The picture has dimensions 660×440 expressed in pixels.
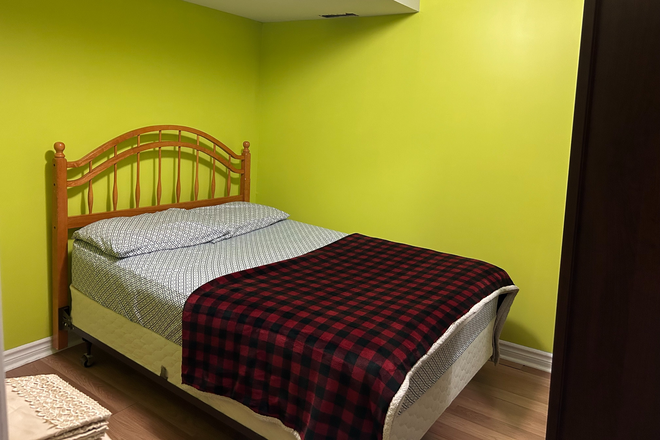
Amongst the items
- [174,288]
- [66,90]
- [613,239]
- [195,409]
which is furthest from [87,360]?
[613,239]

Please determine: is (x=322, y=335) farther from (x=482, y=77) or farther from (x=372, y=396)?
(x=482, y=77)

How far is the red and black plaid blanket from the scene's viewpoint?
163 cm

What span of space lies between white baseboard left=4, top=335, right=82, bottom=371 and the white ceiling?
2171 mm

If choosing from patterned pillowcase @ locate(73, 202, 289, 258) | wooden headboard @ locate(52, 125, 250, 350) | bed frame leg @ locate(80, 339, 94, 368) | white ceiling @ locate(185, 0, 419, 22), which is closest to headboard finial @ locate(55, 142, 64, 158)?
wooden headboard @ locate(52, 125, 250, 350)

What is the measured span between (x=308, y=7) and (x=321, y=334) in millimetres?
2206

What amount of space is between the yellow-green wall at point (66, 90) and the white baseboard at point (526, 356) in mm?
2445

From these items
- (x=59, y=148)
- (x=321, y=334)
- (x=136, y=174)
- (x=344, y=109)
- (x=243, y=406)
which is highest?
(x=344, y=109)

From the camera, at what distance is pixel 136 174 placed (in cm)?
310

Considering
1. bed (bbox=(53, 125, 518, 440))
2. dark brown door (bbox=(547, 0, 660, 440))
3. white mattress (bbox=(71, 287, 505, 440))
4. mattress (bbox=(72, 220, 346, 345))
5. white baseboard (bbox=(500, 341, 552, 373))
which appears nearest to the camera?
dark brown door (bbox=(547, 0, 660, 440))

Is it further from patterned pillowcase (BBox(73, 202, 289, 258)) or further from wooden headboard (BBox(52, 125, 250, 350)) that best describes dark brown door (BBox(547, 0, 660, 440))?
wooden headboard (BBox(52, 125, 250, 350))

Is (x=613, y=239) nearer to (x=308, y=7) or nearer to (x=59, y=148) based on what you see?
(x=59, y=148)

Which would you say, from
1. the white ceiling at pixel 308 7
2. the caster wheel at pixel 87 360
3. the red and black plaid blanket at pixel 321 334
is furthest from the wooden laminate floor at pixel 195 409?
the white ceiling at pixel 308 7

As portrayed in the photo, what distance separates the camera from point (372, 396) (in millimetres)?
1571

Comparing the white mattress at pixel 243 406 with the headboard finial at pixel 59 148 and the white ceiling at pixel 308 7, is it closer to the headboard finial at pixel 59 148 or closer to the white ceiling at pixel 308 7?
the headboard finial at pixel 59 148
